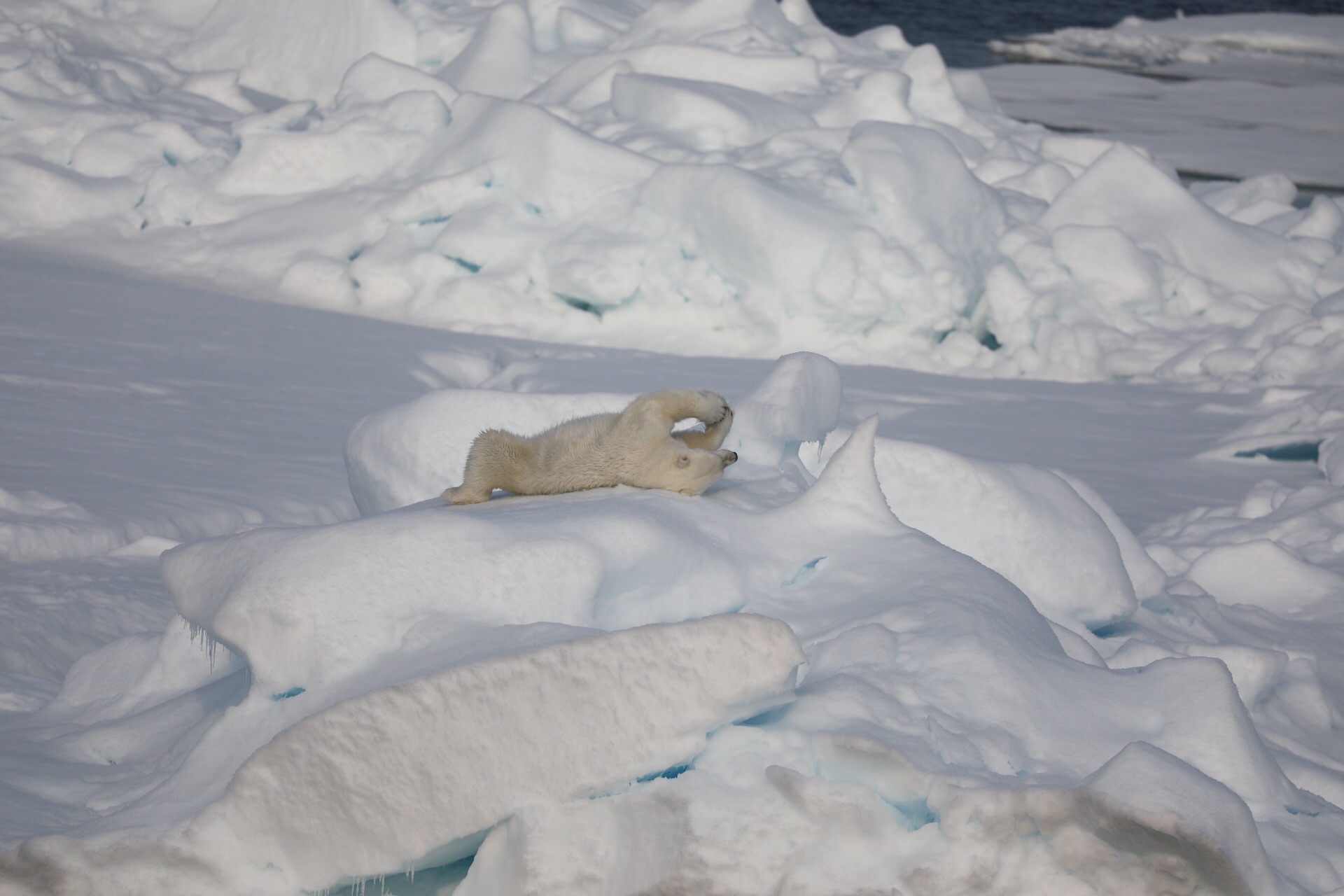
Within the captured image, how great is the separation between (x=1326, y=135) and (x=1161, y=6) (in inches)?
734

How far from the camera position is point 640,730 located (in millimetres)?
1813

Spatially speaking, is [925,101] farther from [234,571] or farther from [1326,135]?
[234,571]

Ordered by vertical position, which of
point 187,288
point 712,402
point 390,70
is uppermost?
point 712,402

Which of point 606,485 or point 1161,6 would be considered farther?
point 1161,6

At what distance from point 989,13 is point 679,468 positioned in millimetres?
26443

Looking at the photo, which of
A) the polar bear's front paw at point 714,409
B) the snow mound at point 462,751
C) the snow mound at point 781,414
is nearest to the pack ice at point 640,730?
the snow mound at point 462,751

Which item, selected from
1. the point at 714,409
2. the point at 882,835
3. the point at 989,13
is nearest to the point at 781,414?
the point at 714,409

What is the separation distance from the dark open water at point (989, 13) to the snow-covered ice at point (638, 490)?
12348 mm

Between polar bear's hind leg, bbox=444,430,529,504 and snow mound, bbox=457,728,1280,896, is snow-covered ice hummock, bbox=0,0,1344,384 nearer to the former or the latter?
polar bear's hind leg, bbox=444,430,529,504

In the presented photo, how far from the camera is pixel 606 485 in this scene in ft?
9.05

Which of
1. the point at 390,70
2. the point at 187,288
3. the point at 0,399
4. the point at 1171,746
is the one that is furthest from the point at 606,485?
the point at 390,70

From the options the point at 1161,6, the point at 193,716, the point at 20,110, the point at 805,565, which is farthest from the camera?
the point at 1161,6

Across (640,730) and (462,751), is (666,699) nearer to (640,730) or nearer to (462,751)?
(640,730)

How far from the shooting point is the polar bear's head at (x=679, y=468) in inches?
105
